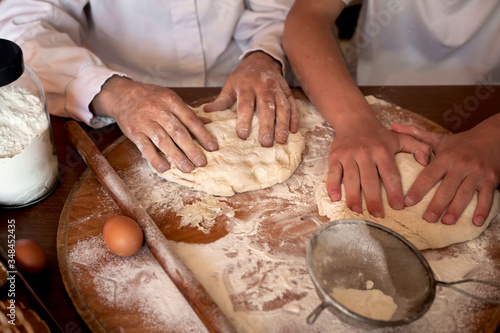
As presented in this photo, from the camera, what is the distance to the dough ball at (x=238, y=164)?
4.11 feet

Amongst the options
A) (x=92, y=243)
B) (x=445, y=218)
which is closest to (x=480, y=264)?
(x=445, y=218)

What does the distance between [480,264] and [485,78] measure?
4.41 ft

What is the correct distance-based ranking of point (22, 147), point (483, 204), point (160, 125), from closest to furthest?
point (22, 147) < point (483, 204) < point (160, 125)

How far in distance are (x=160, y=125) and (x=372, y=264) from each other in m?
0.76

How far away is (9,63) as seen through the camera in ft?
3.11

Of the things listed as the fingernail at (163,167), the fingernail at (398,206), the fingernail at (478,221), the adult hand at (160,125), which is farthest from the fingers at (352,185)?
the fingernail at (163,167)

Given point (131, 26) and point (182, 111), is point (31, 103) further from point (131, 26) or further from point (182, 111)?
point (131, 26)

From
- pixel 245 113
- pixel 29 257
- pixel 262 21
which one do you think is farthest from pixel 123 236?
pixel 262 21

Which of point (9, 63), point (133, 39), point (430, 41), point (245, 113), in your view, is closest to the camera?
point (9, 63)

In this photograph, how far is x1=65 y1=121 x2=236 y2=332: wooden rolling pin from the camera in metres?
0.88

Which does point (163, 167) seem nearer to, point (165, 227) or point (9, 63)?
point (165, 227)

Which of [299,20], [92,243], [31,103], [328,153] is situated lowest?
[92,243]

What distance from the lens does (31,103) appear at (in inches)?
45.1

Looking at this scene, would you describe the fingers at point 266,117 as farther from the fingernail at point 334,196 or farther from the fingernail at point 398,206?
the fingernail at point 398,206
